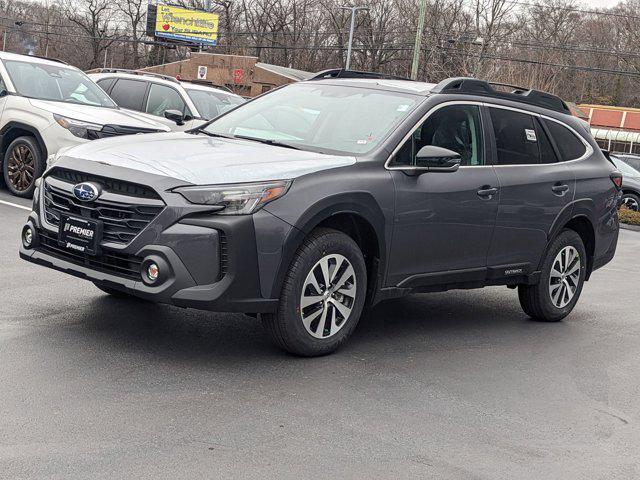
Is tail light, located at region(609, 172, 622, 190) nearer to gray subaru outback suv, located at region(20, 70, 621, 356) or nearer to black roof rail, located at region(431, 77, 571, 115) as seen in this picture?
gray subaru outback suv, located at region(20, 70, 621, 356)

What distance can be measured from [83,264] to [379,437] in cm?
211

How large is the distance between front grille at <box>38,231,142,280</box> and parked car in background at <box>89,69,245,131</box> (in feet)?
30.9

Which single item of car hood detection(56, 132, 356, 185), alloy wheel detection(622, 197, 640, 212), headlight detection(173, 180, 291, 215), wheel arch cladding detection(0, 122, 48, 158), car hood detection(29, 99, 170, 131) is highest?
car hood detection(56, 132, 356, 185)

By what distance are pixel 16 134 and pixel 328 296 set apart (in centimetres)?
780

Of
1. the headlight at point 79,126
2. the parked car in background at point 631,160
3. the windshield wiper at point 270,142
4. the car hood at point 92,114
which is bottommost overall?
the parked car in background at point 631,160

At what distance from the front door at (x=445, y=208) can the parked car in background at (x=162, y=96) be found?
8.61 m

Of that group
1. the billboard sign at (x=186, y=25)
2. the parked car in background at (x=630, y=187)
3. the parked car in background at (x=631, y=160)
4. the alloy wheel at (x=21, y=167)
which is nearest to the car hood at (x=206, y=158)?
the alloy wheel at (x=21, y=167)

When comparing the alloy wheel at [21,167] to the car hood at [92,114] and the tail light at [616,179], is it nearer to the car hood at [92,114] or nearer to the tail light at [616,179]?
the car hood at [92,114]

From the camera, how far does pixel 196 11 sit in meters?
84.0

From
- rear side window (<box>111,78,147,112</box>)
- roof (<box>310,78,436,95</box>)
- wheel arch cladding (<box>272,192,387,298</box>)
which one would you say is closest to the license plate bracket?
wheel arch cladding (<box>272,192,387,298</box>)

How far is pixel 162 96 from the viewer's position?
15.7 metres

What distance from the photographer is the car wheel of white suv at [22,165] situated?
476 inches

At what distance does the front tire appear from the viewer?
5.73 m

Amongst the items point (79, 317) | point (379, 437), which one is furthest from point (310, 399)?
point (79, 317)
